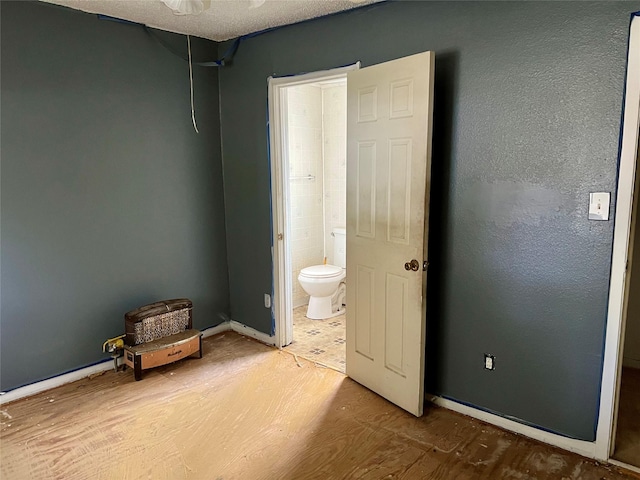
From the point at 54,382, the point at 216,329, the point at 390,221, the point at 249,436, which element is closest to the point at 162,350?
the point at 54,382

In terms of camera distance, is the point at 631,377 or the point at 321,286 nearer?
the point at 631,377

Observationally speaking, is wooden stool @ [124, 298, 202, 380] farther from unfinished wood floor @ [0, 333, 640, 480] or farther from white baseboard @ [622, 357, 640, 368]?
white baseboard @ [622, 357, 640, 368]

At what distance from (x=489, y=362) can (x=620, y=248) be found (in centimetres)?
88

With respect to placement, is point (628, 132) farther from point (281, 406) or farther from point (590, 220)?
point (281, 406)

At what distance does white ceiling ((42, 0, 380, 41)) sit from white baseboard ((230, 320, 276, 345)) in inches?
90.8

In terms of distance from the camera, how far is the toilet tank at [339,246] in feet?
15.4

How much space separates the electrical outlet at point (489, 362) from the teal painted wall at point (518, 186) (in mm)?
25

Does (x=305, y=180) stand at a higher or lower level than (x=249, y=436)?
higher

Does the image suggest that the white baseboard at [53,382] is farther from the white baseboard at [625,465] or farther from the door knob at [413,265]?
the white baseboard at [625,465]

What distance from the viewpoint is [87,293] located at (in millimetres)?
3152

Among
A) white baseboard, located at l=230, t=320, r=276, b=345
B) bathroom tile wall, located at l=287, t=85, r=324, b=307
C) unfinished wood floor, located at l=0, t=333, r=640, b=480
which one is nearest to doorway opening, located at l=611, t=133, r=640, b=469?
unfinished wood floor, located at l=0, t=333, r=640, b=480

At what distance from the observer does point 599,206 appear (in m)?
2.10

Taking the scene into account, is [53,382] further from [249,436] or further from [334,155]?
[334,155]

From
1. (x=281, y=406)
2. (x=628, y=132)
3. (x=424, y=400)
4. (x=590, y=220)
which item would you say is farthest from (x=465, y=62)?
(x=281, y=406)
